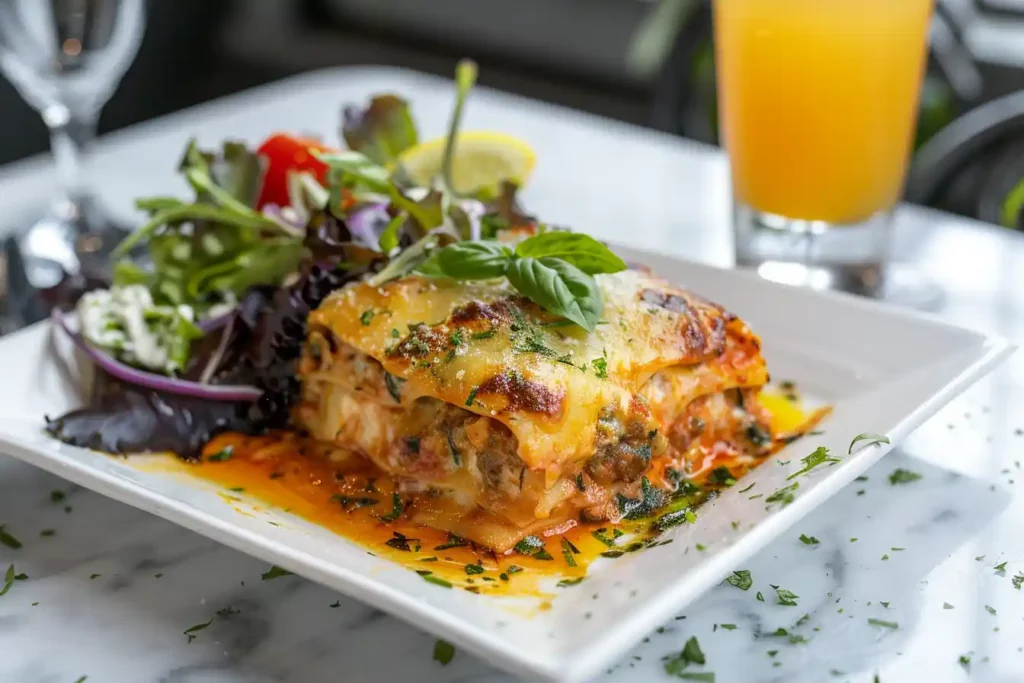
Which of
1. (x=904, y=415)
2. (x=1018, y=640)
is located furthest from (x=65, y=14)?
(x=1018, y=640)

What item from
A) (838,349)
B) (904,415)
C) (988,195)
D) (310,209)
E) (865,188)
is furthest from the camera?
(988,195)

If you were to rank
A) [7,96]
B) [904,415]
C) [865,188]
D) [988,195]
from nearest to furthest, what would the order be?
[904,415] → [865,188] → [988,195] → [7,96]

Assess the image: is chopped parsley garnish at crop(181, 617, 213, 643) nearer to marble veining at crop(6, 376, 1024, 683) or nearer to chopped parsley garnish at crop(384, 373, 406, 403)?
marble veining at crop(6, 376, 1024, 683)

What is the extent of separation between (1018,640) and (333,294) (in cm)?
116

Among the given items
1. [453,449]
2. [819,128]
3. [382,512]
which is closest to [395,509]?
[382,512]

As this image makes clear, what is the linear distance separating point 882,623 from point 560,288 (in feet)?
2.11

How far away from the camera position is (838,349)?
2154 millimetres

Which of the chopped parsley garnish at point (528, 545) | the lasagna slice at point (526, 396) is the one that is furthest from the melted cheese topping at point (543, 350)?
the chopped parsley garnish at point (528, 545)

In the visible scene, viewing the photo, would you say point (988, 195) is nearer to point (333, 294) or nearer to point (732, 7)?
point (732, 7)

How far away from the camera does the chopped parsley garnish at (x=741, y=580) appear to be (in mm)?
1701

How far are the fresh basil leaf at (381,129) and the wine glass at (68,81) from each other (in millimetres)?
595

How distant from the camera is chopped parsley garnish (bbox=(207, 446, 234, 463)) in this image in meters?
2.00

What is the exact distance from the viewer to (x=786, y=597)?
1665 mm

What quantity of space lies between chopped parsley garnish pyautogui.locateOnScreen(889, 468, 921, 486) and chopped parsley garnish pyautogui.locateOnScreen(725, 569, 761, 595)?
1.28 ft
